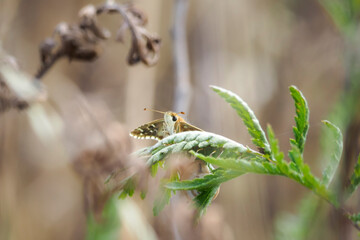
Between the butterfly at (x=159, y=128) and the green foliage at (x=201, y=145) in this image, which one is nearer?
the green foliage at (x=201, y=145)

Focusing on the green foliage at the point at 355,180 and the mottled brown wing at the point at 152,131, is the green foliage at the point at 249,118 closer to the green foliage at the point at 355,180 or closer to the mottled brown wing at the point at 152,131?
the green foliage at the point at 355,180

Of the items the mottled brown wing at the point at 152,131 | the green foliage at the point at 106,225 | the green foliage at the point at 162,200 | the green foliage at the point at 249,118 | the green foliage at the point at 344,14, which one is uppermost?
the green foliage at the point at 344,14

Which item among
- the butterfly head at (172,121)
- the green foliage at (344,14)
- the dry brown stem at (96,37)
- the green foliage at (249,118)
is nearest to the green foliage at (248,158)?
the green foliage at (249,118)

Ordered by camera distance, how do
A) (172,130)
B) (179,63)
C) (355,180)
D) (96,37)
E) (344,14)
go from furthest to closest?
(179,63) < (344,14) < (96,37) < (172,130) < (355,180)

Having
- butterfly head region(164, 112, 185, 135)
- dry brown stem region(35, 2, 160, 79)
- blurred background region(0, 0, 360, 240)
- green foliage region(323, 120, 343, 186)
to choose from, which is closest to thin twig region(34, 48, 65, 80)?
dry brown stem region(35, 2, 160, 79)

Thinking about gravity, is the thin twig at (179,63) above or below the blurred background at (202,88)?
above

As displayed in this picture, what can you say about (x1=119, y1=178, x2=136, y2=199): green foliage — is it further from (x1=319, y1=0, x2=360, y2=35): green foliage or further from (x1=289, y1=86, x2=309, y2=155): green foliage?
(x1=319, y1=0, x2=360, y2=35): green foliage

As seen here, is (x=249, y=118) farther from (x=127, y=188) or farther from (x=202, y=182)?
(x=127, y=188)

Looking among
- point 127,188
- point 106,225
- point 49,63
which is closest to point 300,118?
point 127,188
